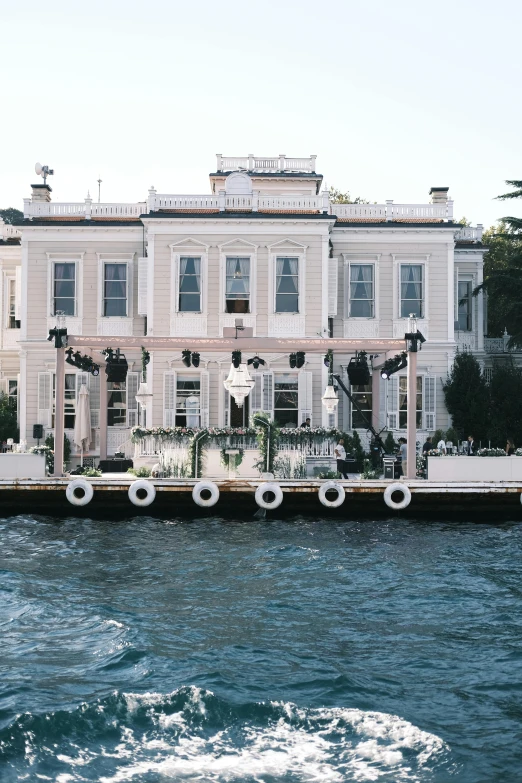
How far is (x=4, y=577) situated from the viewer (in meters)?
13.3

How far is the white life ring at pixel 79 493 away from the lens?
63.9ft

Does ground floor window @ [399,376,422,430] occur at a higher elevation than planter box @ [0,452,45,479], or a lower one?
higher

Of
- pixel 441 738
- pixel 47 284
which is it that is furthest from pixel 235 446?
pixel 441 738

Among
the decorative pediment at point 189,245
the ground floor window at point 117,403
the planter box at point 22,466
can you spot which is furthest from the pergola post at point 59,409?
the decorative pediment at point 189,245

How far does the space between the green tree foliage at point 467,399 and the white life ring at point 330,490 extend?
9953 millimetres

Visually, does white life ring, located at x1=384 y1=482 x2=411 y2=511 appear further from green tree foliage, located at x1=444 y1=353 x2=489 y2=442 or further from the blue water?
green tree foliage, located at x1=444 y1=353 x2=489 y2=442

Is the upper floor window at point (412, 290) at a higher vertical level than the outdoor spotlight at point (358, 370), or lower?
higher

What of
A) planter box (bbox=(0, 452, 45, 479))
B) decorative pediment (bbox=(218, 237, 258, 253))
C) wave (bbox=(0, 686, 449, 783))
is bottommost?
wave (bbox=(0, 686, 449, 783))

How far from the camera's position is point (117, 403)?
93.8 ft

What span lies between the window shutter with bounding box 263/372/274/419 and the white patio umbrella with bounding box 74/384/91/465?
559 cm

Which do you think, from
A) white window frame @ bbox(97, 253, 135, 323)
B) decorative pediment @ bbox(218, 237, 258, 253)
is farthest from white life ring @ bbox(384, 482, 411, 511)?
white window frame @ bbox(97, 253, 135, 323)

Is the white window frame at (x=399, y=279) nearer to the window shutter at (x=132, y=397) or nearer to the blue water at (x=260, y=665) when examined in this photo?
→ the window shutter at (x=132, y=397)

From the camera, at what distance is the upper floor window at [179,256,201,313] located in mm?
27500

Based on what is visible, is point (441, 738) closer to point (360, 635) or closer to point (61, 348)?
point (360, 635)
